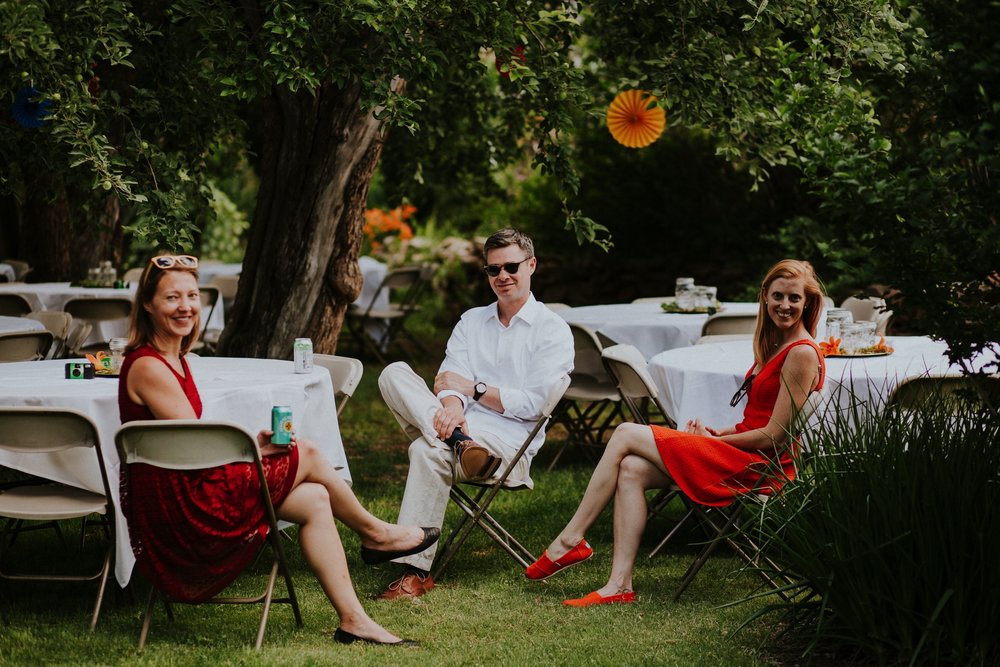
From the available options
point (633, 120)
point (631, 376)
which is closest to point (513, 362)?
point (631, 376)

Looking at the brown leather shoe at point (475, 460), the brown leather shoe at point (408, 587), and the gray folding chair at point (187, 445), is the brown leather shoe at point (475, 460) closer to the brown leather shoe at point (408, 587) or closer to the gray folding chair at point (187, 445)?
the brown leather shoe at point (408, 587)

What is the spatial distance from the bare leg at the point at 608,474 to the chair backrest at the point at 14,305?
5230 mm

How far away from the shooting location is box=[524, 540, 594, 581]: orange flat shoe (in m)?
5.33

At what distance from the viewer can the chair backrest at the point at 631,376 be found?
222 inches

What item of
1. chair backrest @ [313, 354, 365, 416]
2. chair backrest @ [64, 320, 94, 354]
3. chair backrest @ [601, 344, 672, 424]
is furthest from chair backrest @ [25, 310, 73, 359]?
chair backrest @ [601, 344, 672, 424]

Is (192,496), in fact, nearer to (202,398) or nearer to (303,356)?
(202,398)

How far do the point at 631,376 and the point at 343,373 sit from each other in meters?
1.38

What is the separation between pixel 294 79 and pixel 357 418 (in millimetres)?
4603

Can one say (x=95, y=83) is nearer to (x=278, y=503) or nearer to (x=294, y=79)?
(x=294, y=79)

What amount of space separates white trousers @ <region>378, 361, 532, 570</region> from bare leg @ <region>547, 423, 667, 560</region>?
35 centimetres

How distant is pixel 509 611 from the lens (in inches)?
199

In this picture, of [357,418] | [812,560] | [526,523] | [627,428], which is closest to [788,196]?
[357,418]

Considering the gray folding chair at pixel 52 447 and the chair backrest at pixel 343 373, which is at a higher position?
the chair backrest at pixel 343 373

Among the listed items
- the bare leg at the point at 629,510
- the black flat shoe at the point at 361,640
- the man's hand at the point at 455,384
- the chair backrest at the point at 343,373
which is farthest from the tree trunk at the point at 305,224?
the black flat shoe at the point at 361,640
